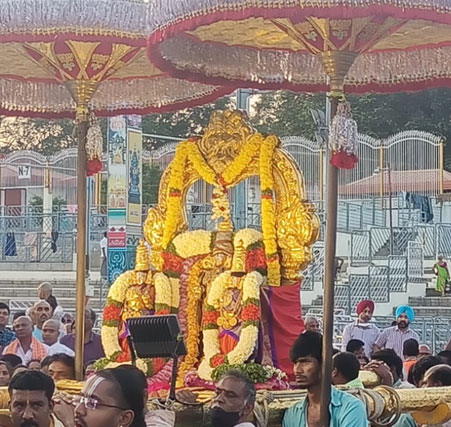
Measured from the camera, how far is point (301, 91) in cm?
800

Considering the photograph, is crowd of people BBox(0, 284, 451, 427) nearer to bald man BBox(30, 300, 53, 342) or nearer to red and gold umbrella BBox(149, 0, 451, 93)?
bald man BBox(30, 300, 53, 342)

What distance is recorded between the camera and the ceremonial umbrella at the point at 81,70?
6328 millimetres

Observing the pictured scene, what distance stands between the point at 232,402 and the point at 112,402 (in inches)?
67.0

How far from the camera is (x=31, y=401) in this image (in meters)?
4.55

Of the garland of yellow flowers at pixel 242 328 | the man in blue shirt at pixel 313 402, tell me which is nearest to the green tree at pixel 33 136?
the garland of yellow flowers at pixel 242 328

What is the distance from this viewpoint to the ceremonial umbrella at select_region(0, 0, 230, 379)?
20.8 feet

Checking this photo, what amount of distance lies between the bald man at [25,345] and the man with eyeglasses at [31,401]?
13.0 feet

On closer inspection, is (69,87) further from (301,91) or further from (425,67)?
(425,67)

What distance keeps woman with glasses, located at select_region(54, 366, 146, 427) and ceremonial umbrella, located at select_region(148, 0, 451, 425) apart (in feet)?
6.61

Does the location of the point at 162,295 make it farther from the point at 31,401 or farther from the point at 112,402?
the point at 112,402

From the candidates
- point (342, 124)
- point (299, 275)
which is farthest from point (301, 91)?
point (342, 124)

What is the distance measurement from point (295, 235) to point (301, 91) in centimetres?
131

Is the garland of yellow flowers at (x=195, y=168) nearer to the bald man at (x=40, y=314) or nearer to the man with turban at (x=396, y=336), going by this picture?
the bald man at (x=40, y=314)

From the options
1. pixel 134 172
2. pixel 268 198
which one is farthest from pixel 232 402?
pixel 134 172
